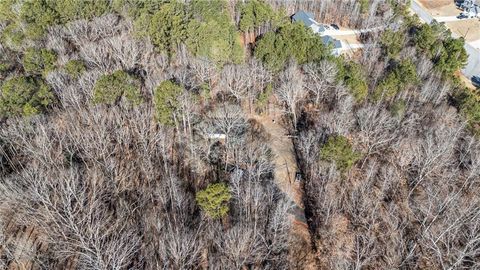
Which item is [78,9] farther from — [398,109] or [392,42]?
[392,42]

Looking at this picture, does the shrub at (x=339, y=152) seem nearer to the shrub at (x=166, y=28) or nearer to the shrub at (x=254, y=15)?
the shrub at (x=166, y=28)

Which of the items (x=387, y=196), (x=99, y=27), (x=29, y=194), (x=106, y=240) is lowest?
(x=387, y=196)

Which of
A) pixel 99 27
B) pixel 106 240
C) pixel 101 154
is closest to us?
pixel 106 240

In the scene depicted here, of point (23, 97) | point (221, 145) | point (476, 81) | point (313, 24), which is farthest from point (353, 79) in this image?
point (23, 97)

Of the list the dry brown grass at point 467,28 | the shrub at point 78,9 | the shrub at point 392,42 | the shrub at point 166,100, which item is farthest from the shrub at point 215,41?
the dry brown grass at point 467,28

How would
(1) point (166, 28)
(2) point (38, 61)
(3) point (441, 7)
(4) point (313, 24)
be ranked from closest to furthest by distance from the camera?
(2) point (38, 61) < (1) point (166, 28) < (4) point (313, 24) < (3) point (441, 7)

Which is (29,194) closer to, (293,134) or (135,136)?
(135,136)

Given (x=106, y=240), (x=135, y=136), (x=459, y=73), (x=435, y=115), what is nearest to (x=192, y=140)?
(x=135, y=136)
